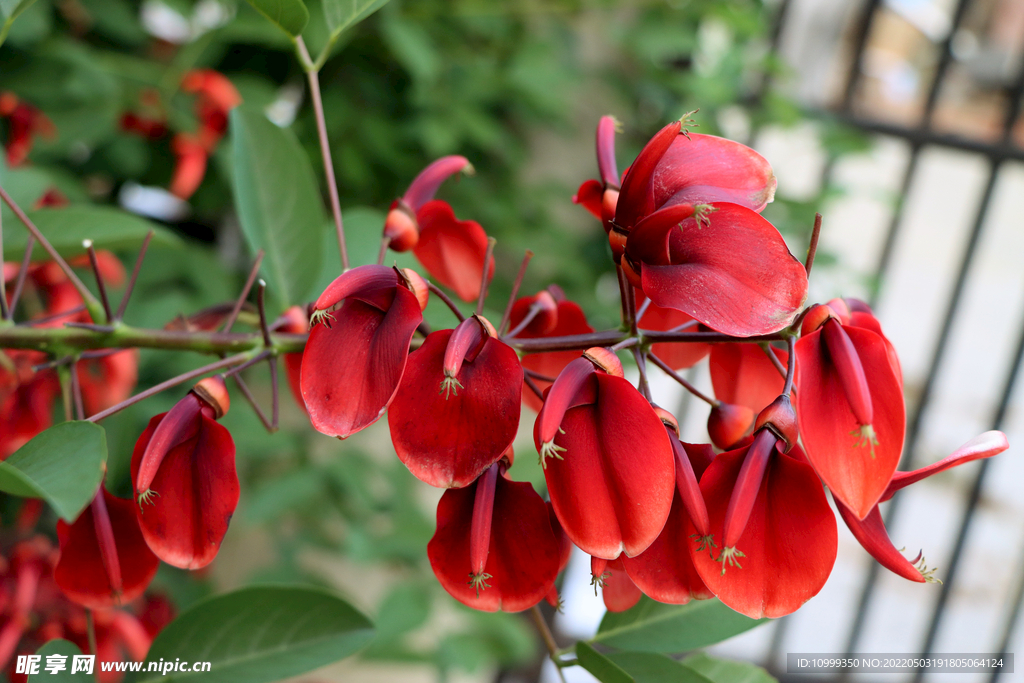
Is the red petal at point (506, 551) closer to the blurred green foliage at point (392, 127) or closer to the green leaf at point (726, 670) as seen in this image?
the green leaf at point (726, 670)

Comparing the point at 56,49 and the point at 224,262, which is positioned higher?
the point at 56,49

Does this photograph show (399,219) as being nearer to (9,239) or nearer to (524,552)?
(524,552)

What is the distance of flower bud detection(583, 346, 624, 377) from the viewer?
242mm

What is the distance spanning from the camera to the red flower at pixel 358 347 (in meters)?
0.24

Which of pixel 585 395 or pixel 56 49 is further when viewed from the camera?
pixel 56 49

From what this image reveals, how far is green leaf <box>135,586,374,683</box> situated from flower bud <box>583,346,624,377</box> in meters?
0.18

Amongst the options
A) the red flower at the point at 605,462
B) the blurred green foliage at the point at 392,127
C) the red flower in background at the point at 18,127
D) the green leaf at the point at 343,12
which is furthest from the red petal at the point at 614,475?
the red flower in background at the point at 18,127

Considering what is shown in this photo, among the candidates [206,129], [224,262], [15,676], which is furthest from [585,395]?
[224,262]

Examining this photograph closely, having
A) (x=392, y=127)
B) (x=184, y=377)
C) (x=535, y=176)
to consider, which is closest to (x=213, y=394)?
(x=184, y=377)

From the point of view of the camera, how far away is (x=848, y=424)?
0.23m

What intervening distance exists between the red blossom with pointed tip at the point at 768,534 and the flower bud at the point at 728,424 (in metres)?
0.04

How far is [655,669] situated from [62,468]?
23cm

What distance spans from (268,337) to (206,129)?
0.59 m

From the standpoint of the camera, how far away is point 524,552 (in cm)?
26
